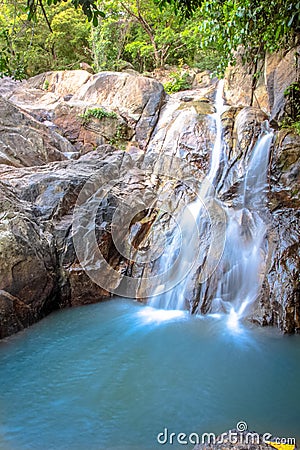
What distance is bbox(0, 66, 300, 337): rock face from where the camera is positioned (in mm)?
5324

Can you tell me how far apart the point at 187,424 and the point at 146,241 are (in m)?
4.21

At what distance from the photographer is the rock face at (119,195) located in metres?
5.32

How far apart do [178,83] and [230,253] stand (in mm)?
9812

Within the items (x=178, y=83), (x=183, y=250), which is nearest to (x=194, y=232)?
(x=183, y=250)

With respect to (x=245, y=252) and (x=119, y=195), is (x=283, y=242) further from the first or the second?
(x=119, y=195)

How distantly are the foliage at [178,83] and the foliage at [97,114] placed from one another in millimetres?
3847

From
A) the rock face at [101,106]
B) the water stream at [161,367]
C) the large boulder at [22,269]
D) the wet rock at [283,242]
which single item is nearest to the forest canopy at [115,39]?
the rock face at [101,106]

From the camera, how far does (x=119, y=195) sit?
7.29m

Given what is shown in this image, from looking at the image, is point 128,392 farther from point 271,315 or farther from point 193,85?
point 193,85

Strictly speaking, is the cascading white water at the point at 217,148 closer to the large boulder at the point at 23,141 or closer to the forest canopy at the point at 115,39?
the large boulder at the point at 23,141

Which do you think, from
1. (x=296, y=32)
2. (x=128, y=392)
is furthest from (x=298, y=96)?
(x=128, y=392)

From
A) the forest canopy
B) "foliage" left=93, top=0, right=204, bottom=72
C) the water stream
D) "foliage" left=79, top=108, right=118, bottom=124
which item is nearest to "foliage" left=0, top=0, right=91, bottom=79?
the forest canopy

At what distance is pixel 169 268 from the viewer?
6.63 m

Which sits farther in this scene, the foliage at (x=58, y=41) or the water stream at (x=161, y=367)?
the foliage at (x=58, y=41)
